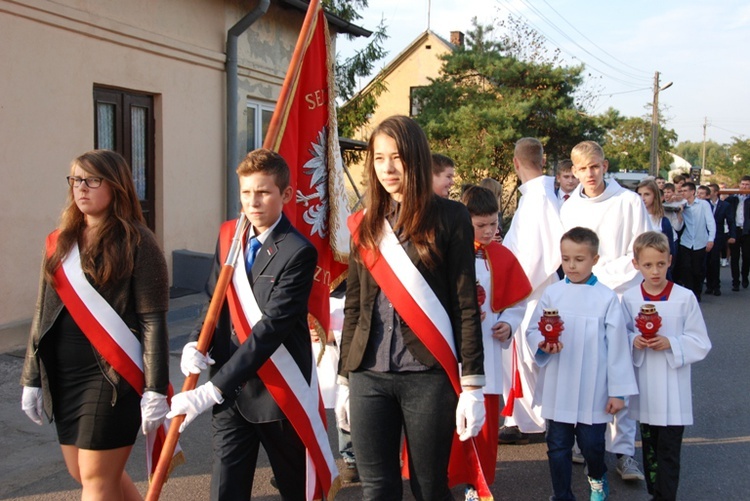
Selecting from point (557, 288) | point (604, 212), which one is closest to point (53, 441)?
point (557, 288)

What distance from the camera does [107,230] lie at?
10.5 ft

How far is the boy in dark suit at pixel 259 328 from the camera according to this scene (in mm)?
3045

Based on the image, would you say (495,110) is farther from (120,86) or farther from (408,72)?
(120,86)

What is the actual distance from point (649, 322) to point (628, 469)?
1080mm

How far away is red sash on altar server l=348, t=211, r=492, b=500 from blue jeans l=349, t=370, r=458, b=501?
80mm

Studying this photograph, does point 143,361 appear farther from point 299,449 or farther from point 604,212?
point 604,212

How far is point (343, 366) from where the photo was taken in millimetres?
3100

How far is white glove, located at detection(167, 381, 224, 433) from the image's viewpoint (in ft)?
9.46

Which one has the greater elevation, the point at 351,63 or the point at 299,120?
the point at 351,63

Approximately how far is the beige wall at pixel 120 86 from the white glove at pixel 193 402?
17.0ft

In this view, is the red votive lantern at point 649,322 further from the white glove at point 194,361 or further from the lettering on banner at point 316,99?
the white glove at point 194,361

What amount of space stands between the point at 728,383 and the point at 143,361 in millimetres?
5813

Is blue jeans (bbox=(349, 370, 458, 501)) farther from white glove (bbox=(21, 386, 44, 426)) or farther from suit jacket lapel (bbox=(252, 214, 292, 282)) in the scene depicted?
white glove (bbox=(21, 386, 44, 426))

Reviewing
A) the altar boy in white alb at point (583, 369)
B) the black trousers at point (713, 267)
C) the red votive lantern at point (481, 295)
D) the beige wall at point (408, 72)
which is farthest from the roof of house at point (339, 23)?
the beige wall at point (408, 72)
